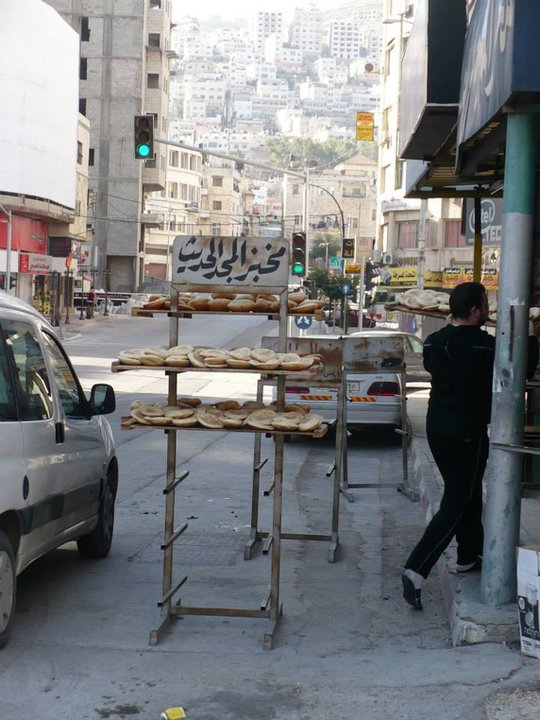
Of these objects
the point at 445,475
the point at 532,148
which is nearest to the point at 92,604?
the point at 445,475

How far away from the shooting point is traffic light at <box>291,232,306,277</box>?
31.9m

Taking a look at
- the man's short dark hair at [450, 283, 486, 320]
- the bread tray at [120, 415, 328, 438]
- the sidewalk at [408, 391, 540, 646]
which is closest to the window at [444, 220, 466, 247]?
the sidewalk at [408, 391, 540, 646]

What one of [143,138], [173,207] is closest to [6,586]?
[143,138]

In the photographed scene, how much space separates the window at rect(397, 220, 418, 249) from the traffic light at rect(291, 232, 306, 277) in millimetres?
36035

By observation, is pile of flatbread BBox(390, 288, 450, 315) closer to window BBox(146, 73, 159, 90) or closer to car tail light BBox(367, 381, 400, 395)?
car tail light BBox(367, 381, 400, 395)

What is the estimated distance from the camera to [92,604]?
24.5 ft

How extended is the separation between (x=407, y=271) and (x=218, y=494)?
50.5m

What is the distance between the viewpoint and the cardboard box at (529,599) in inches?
227

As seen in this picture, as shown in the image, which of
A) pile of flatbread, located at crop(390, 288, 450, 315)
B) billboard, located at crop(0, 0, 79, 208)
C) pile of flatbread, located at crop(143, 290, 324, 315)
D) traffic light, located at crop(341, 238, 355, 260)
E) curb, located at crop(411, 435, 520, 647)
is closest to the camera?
curb, located at crop(411, 435, 520, 647)

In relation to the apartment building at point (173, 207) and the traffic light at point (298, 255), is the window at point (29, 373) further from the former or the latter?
the apartment building at point (173, 207)

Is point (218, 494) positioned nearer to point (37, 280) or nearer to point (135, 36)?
point (37, 280)

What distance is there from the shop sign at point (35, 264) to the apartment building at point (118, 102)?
104 ft

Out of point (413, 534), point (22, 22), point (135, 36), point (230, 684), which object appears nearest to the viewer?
point (230, 684)

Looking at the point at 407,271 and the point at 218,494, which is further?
the point at 407,271
